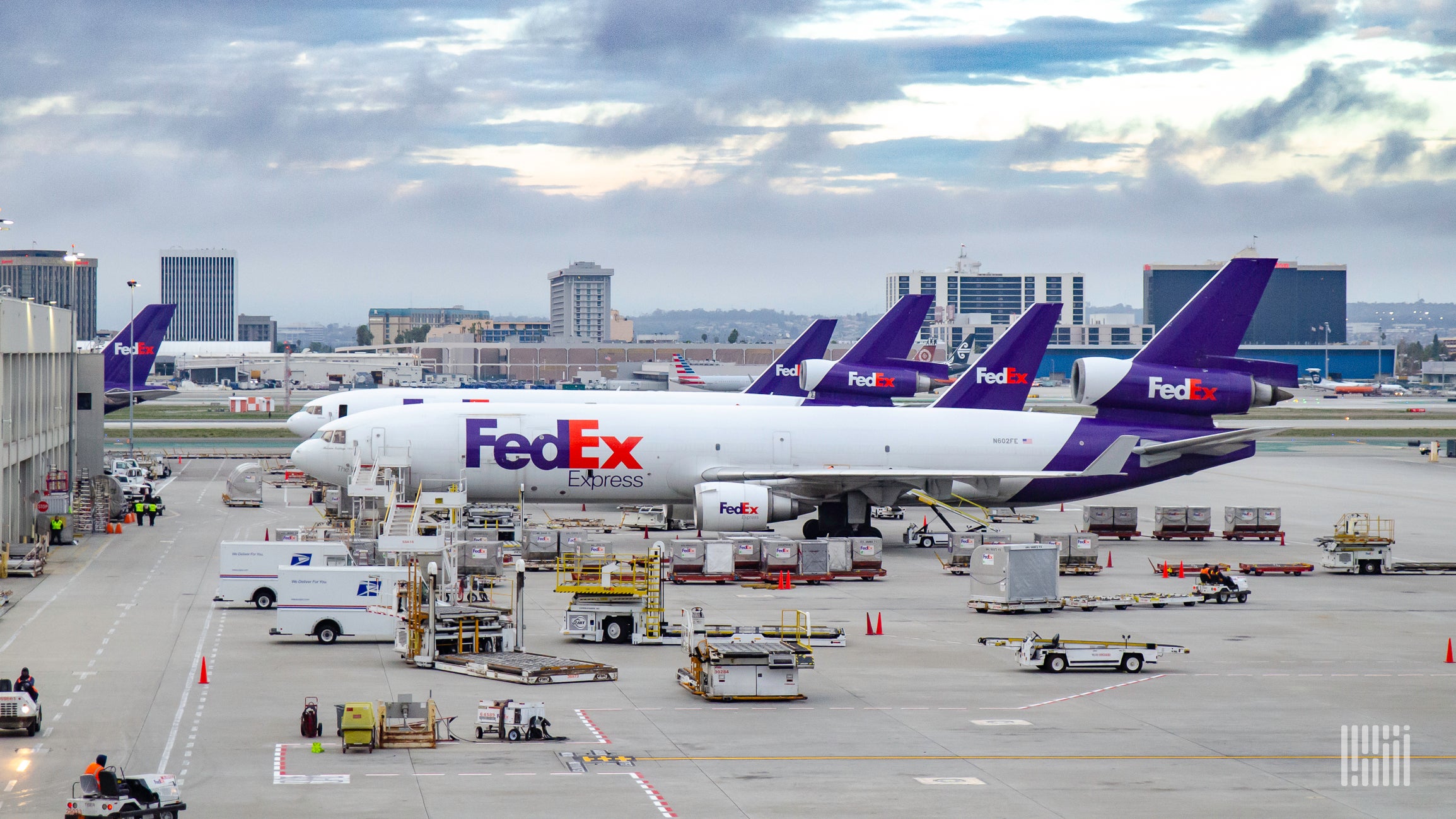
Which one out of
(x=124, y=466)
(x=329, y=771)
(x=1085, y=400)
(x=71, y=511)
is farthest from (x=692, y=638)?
(x=124, y=466)

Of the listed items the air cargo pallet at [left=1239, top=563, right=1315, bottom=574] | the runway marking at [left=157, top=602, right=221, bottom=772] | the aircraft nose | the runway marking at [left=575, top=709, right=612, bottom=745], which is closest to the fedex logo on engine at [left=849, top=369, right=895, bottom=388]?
the air cargo pallet at [left=1239, top=563, right=1315, bottom=574]

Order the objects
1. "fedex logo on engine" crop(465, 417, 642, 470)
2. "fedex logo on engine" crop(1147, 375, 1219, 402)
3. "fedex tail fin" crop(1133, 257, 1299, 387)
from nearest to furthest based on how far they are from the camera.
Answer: "fedex logo on engine" crop(465, 417, 642, 470), "fedex tail fin" crop(1133, 257, 1299, 387), "fedex logo on engine" crop(1147, 375, 1219, 402)

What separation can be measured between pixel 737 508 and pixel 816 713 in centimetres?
2429

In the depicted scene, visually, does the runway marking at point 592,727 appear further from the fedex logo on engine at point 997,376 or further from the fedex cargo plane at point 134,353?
the fedex cargo plane at point 134,353

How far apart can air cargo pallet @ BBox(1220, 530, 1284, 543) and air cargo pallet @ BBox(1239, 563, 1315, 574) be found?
9.44m

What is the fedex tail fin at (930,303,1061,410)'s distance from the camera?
65.0 metres

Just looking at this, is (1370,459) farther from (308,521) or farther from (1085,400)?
(308,521)

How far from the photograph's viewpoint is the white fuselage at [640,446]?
54.6 m

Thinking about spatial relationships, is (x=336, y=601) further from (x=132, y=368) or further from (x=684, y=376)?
(x=684, y=376)

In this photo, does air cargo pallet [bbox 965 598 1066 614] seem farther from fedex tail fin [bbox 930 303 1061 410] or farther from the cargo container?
fedex tail fin [bbox 930 303 1061 410]

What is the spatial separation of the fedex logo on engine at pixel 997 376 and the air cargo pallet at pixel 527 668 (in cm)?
3638

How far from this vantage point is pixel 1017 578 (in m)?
41.4

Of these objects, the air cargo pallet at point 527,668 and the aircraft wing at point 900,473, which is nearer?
A: the air cargo pallet at point 527,668

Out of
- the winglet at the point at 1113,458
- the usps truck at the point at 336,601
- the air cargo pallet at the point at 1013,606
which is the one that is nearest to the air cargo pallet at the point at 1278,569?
the winglet at the point at 1113,458
